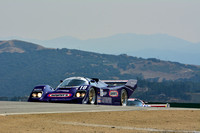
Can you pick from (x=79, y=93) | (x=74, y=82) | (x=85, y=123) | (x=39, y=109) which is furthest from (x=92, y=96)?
(x=85, y=123)

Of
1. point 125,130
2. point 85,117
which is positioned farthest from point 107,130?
point 85,117

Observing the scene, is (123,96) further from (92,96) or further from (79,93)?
(79,93)

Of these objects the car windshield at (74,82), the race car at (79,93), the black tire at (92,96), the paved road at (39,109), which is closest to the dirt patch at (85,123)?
the paved road at (39,109)

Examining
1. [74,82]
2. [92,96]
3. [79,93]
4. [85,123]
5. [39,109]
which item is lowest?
[85,123]

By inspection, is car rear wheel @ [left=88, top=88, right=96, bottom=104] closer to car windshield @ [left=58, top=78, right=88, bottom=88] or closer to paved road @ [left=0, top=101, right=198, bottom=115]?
car windshield @ [left=58, top=78, right=88, bottom=88]

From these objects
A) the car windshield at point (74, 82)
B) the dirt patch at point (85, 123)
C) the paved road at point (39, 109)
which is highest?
the car windshield at point (74, 82)

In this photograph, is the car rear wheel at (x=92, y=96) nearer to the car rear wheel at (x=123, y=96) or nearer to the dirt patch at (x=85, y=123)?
the car rear wheel at (x=123, y=96)

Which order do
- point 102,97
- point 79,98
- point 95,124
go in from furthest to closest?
1. point 102,97
2. point 79,98
3. point 95,124

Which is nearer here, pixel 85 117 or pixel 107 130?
pixel 107 130

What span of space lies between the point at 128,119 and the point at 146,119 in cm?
82

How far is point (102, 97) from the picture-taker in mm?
28797

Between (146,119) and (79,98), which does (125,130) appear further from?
(79,98)

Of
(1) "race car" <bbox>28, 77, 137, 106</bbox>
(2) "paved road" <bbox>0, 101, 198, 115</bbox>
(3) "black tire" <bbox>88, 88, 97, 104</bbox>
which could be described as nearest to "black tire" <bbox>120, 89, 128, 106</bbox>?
(1) "race car" <bbox>28, 77, 137, 106</bbox>

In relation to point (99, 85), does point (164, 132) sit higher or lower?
lower
